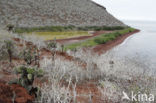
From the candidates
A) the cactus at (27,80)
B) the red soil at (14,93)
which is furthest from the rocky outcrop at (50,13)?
Result: the red soil at (14,93)

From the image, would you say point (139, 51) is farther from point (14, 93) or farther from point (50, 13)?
point (50, 13)

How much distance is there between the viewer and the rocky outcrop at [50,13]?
2881 cm

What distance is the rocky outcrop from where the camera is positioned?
1134 inches

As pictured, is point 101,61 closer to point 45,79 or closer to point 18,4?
point 45,79

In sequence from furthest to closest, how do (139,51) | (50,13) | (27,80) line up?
(50,13) → (139,51) → (27,80)

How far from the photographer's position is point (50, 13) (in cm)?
3516

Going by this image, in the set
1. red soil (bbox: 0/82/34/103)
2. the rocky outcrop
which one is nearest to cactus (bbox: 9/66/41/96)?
red soil (bbox: 0/82/34/103)

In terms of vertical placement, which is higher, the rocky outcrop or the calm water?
the rocky outcrop

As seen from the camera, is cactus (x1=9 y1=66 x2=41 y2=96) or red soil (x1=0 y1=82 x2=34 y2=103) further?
cactus (x1=9 y1=66 x2=41 y2=96)

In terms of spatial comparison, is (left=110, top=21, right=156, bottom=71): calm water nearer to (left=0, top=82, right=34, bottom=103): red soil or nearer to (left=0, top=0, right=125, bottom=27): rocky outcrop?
(left=0, top=82, right=34, bottom=103): red soil

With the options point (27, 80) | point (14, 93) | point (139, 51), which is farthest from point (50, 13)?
point (14, 93)

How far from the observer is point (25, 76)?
4211 millimetres

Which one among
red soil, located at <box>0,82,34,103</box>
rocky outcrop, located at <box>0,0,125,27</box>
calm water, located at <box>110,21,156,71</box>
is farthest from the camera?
rocky outcrop, located at <box>0,0,125,27</box>

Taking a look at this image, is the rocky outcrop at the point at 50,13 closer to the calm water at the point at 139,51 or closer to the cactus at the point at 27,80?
the calm water at the point at 139,51
